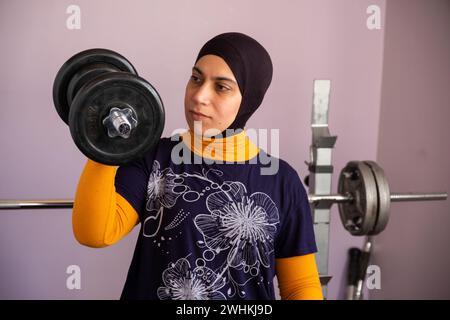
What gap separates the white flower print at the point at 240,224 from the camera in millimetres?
873

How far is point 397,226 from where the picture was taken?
6.00 ft

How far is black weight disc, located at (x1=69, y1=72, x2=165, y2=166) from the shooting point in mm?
703

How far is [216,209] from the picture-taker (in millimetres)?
879

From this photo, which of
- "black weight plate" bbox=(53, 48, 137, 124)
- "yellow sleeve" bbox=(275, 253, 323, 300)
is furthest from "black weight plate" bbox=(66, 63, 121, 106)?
"yellow sleeve" bbox=(275, 253, 323, 300)

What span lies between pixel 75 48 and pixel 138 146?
931 mm

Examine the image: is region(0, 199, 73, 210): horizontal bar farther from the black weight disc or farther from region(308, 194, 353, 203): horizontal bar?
region(308, 194, 353, 203): horizontal bar

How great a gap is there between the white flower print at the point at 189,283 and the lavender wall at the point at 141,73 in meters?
0.86
